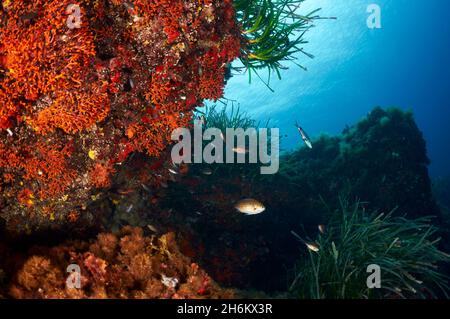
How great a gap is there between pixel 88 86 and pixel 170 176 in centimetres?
238

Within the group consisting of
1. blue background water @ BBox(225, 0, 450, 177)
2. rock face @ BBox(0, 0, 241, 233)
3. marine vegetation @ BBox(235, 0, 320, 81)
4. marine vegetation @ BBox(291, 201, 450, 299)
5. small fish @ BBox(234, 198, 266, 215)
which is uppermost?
blue background water @ BBox(225, 0, 450, 177)

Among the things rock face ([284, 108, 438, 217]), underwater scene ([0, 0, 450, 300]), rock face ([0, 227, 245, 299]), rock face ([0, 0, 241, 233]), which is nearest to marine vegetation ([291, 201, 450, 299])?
underwater scene ([0, 0, 450, 300])

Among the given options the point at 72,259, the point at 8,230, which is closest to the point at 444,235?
the point at 72,259

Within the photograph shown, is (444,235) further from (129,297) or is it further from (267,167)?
(129,297)

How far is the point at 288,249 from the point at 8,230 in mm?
5808

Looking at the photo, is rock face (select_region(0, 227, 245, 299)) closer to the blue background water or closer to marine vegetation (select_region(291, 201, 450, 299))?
marine vegetation (select_region(291, 201, 450, 299))

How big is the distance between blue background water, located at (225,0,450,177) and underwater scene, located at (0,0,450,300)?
51956 millimetres

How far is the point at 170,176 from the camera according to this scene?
17.6ft

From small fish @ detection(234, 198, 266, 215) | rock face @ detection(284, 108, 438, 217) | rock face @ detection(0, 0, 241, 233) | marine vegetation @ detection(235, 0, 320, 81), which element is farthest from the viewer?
rock face @ detection(284, 108, 438, 217)

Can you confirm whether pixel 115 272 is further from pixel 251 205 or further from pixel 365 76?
pixel 365 76

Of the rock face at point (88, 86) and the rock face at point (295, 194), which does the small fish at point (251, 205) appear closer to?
the rock face at point (295, 194)

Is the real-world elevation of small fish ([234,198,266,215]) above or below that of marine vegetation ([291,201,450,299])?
above

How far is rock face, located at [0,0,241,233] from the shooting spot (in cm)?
301
